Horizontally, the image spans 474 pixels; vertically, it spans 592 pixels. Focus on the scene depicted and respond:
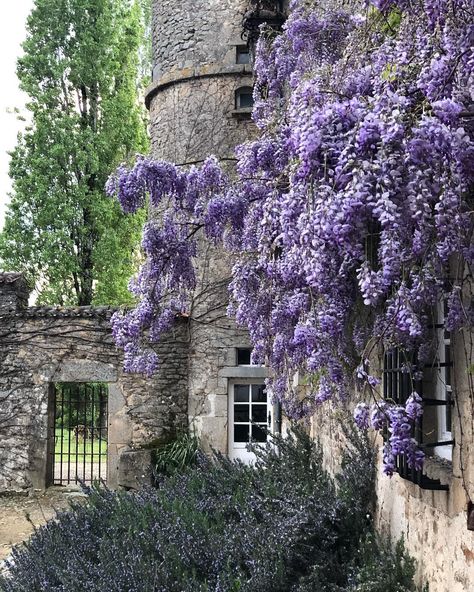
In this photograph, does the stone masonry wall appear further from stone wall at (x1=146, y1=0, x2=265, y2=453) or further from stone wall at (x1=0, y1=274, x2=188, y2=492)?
stone wall at (x1=0, y1=274, x2=188, y2=492)

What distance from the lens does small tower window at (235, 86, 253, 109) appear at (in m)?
10.2

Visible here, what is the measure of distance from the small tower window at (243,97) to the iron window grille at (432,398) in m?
7.49

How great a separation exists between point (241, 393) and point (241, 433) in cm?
56

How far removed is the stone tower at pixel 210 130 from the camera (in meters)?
9.79

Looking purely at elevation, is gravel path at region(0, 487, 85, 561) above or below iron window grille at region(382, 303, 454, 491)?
below

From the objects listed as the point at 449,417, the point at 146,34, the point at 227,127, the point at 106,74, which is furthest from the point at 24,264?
the point at 449,417

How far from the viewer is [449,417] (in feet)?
10.3

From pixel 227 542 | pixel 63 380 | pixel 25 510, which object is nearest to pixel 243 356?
pixel 63 380

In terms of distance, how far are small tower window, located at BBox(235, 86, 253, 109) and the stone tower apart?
0.01 metres

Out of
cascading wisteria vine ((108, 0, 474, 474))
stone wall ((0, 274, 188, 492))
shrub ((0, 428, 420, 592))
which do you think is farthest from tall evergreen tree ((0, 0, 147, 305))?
cascading wisteria vine ((108, 0, 474, 474))

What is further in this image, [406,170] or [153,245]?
[153,245]

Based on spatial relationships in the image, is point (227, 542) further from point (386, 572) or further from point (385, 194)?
point (385, 194)

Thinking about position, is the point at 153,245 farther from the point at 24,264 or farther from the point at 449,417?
the point at 24,264

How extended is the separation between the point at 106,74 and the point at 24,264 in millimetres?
4844
